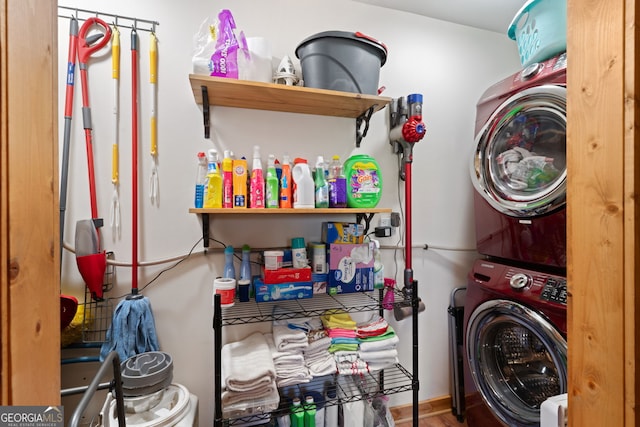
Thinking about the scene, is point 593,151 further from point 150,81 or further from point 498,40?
point 498,40

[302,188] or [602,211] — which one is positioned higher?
[302,188]

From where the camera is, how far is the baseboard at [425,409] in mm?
1650

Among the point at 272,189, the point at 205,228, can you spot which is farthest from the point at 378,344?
the point at 205,228

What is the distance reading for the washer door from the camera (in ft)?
3.96

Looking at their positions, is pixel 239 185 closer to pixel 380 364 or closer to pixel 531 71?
pixel 380 364

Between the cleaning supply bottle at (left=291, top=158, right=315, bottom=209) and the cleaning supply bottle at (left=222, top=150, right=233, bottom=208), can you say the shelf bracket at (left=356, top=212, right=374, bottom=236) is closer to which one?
the cleaning supply bottle at (left=291, top=158, right=315, bottom=209)

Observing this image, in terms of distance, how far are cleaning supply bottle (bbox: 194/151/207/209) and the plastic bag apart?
357 mm

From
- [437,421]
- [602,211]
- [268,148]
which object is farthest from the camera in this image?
[437,421]

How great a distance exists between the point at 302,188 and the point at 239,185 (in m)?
0.27

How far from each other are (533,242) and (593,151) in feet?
2.49

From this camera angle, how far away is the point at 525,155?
51.7 inches

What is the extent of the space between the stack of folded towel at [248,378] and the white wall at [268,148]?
22cm

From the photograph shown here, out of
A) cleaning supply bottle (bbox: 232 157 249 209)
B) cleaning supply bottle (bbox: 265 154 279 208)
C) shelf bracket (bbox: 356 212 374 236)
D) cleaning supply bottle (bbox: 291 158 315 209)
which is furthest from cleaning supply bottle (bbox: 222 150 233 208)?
shelf bracket (bbox: 356 212 374 236)

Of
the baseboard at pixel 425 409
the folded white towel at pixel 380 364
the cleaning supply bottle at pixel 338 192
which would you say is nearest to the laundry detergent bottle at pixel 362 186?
the cleaning supply bottle at pixel 338 192
